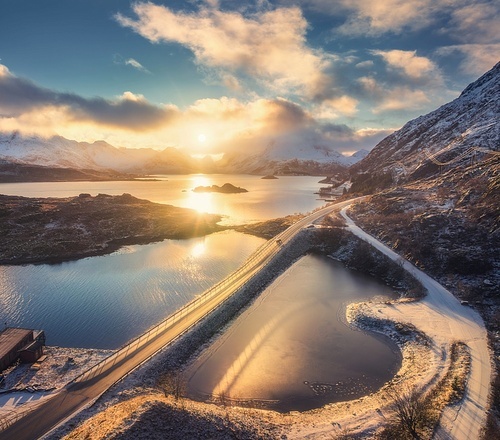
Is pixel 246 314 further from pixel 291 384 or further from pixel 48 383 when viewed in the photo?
pixel 48 383

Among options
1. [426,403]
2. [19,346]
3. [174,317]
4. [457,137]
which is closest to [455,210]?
[426,403]

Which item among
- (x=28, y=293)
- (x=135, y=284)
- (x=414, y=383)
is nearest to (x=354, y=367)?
(x=414, y=383)

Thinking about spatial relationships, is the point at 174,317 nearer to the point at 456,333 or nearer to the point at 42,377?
the point at 42,377

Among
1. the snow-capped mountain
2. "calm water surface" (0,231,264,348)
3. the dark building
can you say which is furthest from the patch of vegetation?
the snow-capped mountain

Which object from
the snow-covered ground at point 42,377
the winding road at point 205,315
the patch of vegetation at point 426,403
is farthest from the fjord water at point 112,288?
the patch of vegetation at point 426,403

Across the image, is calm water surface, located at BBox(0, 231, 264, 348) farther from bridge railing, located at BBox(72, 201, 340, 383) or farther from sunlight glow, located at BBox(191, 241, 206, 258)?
bridge railing, located at BBox(72, 201, 340, 383)

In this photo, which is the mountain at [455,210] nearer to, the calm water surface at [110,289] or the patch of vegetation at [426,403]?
the patch of vegetation at [426,403]

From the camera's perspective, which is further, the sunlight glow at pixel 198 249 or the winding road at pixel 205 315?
the sunlight glow at pixel 198 249
